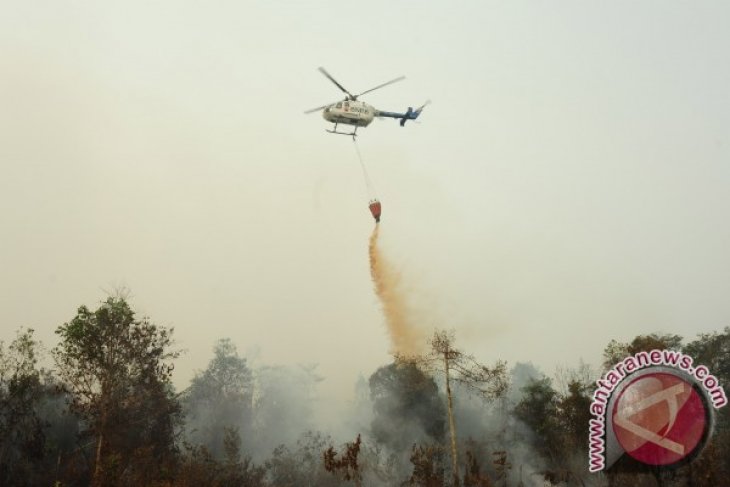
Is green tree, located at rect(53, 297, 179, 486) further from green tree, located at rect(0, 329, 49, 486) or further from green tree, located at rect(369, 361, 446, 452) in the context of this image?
green tree, located at rect(369, 361, 446, 452)

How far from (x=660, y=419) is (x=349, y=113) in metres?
28.0

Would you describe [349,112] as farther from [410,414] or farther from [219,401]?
[219,401]

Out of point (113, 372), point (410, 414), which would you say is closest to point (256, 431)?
point (410, 414)

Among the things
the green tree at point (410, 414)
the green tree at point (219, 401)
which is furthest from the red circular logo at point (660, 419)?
the green tree at point (219, 401)

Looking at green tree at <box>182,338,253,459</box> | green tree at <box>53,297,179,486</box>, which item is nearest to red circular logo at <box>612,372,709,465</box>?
green tree at <box>53,297,179,486</box>

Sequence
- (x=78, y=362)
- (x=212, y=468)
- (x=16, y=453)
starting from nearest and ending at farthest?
(x=78, y=362) → (x=212, y=468) → (x=16, y=453)

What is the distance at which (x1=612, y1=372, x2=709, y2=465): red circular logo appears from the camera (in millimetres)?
20188

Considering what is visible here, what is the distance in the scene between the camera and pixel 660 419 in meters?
20.4

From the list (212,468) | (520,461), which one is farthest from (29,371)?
(520,461)

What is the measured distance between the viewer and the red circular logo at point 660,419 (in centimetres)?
2019

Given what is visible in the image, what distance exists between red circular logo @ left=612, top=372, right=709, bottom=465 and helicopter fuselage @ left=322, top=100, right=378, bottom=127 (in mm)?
26396

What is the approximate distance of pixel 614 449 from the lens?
21234 mm

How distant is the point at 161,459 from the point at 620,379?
33.5 m

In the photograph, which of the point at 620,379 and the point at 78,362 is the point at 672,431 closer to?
the point at 620,379
